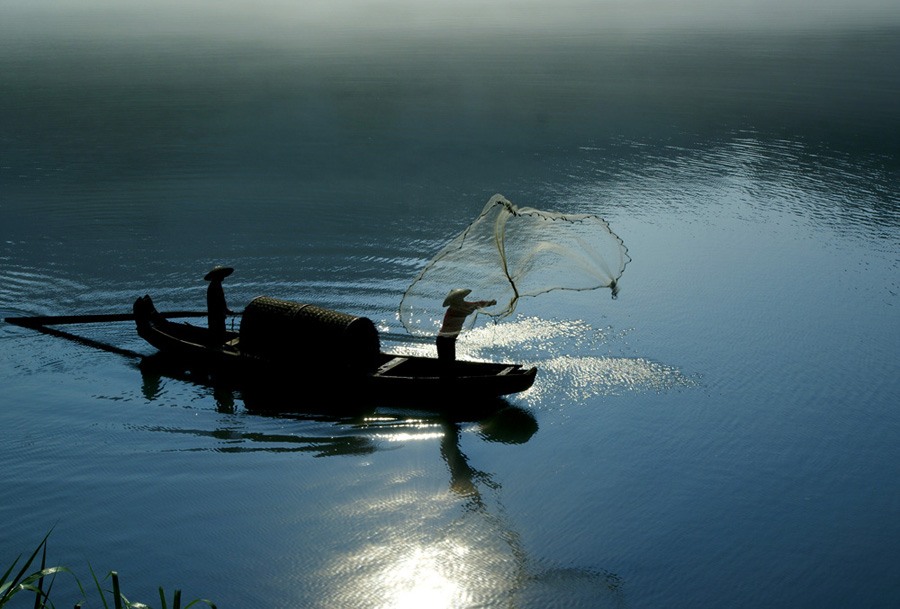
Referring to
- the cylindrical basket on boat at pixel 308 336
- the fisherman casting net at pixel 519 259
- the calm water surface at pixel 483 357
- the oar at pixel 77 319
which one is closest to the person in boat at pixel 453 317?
the fisherman casting net at pixel 519 259

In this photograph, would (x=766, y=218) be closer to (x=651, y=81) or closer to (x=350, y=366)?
(x=350, y=366)

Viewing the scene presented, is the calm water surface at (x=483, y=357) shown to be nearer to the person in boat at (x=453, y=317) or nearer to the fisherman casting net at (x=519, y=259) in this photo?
the person in boat at (x=453, y=317)

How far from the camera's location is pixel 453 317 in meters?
9.48

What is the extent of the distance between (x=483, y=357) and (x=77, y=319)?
609 cm

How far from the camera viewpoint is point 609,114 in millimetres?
32219

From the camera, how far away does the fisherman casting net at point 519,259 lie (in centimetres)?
923

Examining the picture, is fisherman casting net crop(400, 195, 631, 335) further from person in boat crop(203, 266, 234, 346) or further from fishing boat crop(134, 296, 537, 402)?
person in boat crop(203, 266, 234, 346)

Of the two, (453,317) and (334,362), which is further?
(334,362)

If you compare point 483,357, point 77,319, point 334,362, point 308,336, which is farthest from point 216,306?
point 483,357

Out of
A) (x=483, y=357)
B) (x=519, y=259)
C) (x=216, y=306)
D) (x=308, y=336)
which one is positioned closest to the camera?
(x=519, y=259)

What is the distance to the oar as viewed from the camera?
11.7 meters

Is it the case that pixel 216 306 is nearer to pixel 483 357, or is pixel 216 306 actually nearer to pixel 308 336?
pixel 308 336

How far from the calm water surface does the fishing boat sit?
1.29ft

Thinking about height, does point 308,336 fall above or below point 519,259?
below
